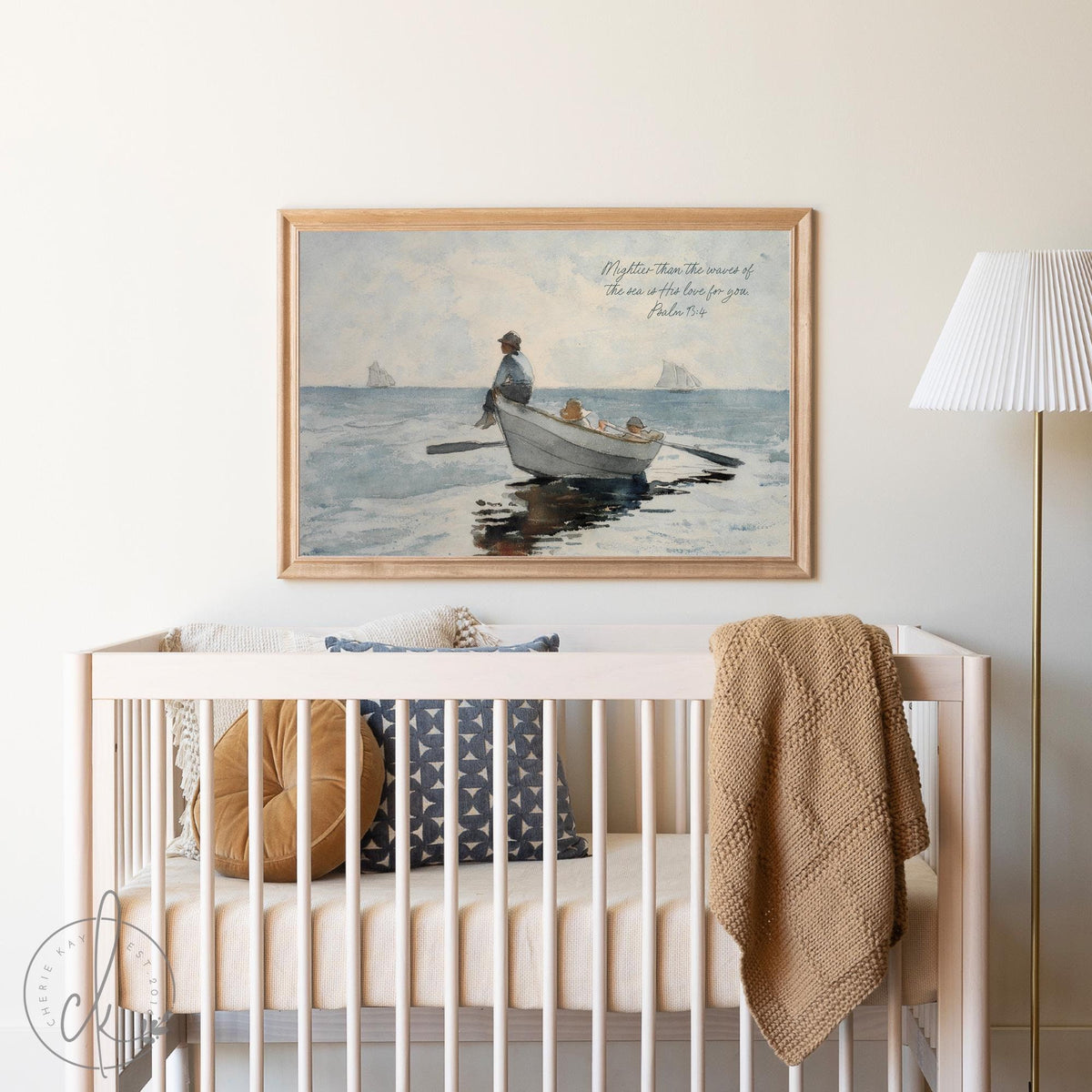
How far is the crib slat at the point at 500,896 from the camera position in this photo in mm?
1218

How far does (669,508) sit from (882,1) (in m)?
1.00

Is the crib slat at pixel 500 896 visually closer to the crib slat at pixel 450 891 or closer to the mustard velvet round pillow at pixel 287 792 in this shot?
the crib slat at pixel 450 891

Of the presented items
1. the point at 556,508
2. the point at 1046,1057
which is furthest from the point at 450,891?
the point at 1046,1057

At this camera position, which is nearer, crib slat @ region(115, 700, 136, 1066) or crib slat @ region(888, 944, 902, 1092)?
crib slat @ region(888, 944, 902, 1092)

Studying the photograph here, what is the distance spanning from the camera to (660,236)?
1.83 metres

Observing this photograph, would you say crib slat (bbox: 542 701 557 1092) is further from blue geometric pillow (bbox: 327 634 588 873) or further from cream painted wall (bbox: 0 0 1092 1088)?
cream painted wall (bbox: 0 0 1092 1088)

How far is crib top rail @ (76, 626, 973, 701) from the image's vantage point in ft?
4.06

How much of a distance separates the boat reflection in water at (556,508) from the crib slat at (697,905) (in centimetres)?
66

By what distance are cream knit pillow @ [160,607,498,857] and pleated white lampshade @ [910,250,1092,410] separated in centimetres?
88

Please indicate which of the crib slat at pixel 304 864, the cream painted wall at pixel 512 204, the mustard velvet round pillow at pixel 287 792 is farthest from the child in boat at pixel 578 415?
the crib slat at pixel 304 864

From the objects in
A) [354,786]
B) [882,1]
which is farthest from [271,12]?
[354,786]

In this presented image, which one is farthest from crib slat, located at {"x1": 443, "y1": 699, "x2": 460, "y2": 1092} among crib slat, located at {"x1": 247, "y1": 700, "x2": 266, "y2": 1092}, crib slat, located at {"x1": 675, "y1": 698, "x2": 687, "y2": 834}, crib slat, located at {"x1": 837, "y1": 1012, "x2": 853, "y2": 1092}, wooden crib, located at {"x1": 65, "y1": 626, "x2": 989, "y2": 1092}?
crib slat, located at {"x1": 675, "y1": 698, "x2": 687, "y2": 834}

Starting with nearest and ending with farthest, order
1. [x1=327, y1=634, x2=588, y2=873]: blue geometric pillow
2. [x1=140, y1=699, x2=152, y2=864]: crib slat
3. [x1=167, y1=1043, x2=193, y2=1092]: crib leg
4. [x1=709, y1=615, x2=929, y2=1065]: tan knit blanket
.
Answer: [x1=709, y1=615, x2=929, y2=1065]: tan knit blanket, [x1=327, y1=634, x2=588, y2=873]: blue geometric pillow, [x1=140, y1=699, x2=152, y2=864]: crib slat, [x1=167, y1=1043, x2=193, y2=1092]: crib leg

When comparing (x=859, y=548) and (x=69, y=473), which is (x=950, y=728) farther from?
(x=69, y=473)
